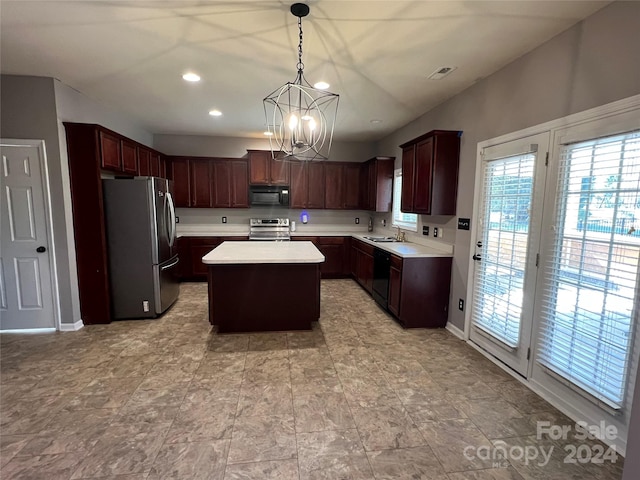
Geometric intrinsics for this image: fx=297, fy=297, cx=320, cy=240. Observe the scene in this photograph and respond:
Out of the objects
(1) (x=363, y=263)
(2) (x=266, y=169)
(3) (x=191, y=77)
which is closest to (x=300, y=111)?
(3) (x=191, y=77)

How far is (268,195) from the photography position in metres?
5.69

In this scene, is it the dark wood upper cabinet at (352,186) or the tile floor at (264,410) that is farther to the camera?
the dark wood upper cabinet at (352,186)

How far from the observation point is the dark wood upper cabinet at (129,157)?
3.89 meters

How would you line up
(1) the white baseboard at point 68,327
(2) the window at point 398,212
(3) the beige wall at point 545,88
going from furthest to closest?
(2) the window at point 398,212
(1) the white baseboard at point 68,327
(3) the beige wall at point 545,88

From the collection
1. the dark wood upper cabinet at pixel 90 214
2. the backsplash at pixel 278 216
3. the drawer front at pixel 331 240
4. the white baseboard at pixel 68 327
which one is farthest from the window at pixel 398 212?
the white baseboard at pixel 68 327

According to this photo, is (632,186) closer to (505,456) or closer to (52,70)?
(505,456)

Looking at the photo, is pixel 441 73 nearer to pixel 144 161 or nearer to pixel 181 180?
pixel 144 161

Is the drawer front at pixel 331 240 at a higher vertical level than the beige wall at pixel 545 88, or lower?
lower

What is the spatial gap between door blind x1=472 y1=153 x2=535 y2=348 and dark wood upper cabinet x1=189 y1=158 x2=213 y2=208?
4594mm

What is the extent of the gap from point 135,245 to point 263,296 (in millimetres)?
1732

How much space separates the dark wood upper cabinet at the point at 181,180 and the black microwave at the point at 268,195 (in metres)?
1.16

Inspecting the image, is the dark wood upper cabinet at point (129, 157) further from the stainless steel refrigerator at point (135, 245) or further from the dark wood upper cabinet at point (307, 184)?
the dark wood upper cabinet at point (307, 184)

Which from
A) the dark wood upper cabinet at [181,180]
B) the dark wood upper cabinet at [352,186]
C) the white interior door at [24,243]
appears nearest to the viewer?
the white interior door at [24,243]

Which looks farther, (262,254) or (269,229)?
(269,229)
